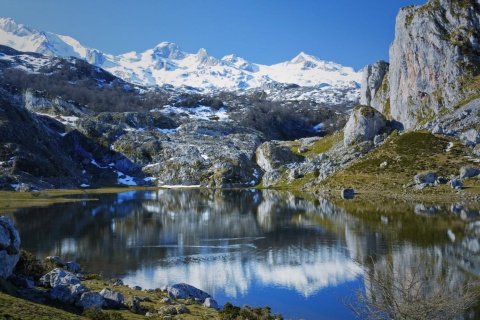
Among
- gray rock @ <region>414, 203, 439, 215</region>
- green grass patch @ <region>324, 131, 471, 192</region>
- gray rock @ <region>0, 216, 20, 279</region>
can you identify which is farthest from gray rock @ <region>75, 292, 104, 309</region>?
green grass patch @ <region>324, 131, 471, 192</region>

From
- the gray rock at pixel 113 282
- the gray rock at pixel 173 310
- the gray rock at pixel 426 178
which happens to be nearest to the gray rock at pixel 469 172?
the gray rock at pixel 426 178

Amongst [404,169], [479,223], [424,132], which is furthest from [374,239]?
[424,132]

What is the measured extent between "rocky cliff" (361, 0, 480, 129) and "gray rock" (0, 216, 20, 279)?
16734 centimetres

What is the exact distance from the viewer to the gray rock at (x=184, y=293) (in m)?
38.3

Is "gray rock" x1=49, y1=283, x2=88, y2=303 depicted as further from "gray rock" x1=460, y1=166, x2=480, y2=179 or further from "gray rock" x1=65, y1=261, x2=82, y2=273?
"gray rock" x1=460, y1=166, x2=480, y2=179

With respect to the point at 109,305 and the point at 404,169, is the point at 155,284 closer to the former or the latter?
the point at 109,305

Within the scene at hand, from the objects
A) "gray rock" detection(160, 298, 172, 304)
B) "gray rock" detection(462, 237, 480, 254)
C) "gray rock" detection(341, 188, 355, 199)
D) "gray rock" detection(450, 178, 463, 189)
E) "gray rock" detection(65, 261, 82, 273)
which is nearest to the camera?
"gray rock" detection(160, 298, 172, 304)

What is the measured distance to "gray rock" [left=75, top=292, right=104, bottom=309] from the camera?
2883cm

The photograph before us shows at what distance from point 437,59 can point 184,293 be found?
177 m

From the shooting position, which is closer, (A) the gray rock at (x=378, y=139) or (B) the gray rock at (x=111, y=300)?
(B) the gray rock at (x=111, y=300)

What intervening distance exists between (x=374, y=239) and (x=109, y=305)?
47.3 metres

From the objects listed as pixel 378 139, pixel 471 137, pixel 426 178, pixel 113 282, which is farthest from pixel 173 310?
pixel 378 139

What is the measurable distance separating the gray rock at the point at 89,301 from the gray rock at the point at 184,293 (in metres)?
9.49

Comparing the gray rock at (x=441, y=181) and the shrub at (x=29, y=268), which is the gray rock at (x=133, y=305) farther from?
the gray rock at (x=441, y=181)
